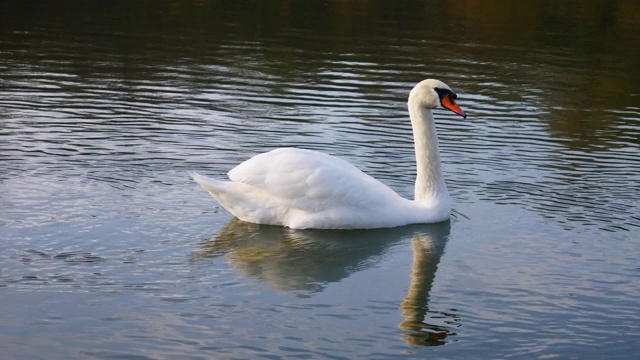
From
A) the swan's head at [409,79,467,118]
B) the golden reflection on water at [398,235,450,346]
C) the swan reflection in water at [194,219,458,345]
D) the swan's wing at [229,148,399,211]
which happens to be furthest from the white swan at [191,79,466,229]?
the swan's head at [409,79,467,118]

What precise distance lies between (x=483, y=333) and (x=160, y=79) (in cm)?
1249

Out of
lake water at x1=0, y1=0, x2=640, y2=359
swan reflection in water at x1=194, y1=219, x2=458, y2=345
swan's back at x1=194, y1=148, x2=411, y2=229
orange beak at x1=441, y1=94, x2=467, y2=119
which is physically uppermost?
orange beak at x1=441, y1=94, x2=467, y2=119

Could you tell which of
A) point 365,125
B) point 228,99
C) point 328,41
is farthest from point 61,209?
point 328,41

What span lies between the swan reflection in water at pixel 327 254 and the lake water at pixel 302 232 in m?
0.03

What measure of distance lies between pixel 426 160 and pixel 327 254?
5.78 ft

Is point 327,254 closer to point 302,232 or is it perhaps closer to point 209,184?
point 302,232

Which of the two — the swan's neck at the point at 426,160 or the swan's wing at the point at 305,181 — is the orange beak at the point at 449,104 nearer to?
the swan's neck at the point at 426,160

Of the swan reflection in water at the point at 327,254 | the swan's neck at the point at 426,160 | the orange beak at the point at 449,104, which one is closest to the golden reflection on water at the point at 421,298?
the swan reflection in water at the point at 327,254

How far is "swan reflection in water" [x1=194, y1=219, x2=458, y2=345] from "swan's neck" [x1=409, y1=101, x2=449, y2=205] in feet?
1.00

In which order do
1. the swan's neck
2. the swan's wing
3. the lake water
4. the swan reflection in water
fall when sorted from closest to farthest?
the lake water → the swan reflection in water → the swan's wing → the swan's neck

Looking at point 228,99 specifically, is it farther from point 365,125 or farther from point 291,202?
point 291,202

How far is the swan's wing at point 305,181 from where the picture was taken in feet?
35.1

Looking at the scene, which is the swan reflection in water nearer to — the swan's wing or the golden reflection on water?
the golden reflection on water

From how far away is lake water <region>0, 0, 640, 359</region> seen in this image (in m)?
8.19
